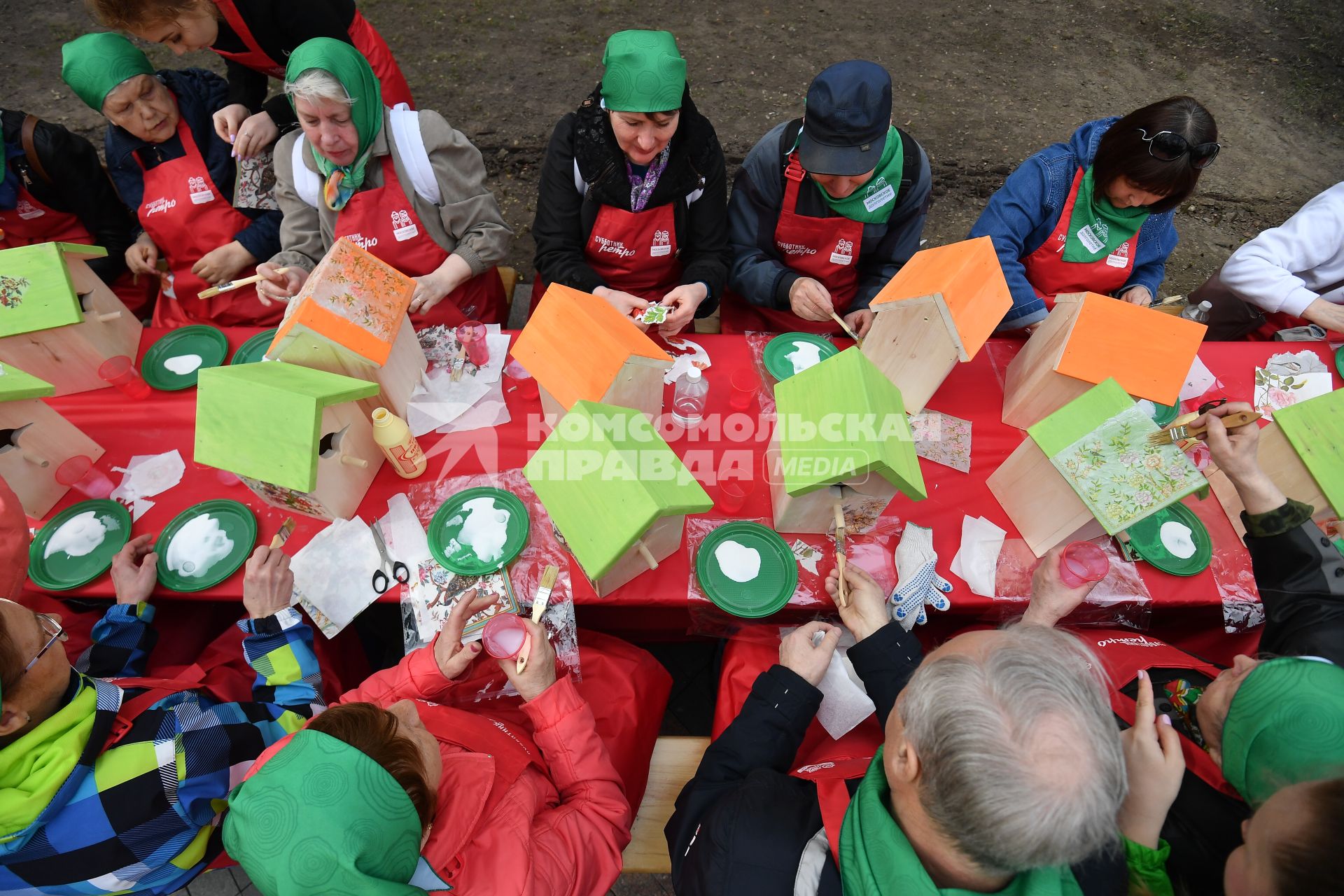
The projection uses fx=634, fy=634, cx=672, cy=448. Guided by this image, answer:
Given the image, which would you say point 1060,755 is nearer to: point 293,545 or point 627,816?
point 627,816

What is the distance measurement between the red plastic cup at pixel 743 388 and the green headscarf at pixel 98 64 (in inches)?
110

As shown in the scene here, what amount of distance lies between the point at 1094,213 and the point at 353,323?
3040 millimetres

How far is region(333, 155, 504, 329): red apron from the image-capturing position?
268 centimetres

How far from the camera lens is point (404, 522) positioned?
2109 mm

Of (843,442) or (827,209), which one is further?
(827,209)

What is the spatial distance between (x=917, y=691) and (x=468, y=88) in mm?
5694

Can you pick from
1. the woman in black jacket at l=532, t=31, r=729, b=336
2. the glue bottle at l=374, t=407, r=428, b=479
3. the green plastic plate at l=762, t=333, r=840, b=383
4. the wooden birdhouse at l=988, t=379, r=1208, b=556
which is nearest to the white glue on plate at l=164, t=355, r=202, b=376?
the glue bottle at l=374, t=407, r=428, b=479

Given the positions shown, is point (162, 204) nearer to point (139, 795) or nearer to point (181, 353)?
point (181, 353)

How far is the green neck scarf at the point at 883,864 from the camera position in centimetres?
117

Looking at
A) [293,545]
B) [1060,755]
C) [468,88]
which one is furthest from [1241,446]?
[468,88]

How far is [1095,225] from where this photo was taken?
281 centimetres

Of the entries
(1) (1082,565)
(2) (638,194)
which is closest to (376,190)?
(2) (638,194)

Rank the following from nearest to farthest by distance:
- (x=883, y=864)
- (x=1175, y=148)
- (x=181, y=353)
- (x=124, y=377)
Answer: (x=883, y=864) < (x=124, y=377) < (x=1175, y=148) < (x=181, y=353)

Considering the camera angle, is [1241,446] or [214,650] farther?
[214,650]
